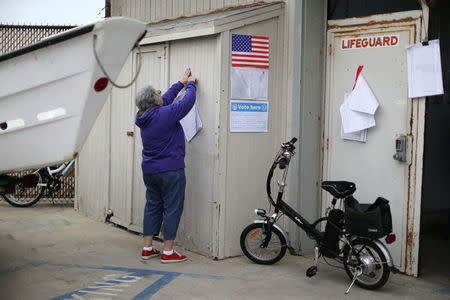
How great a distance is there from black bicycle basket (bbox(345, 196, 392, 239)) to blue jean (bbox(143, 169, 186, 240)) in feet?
6.31

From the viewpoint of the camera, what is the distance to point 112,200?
8180 mm

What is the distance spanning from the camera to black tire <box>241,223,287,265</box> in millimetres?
6062

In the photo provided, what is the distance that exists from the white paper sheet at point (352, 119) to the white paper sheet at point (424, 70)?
535mm

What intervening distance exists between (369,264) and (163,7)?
4.81 metres

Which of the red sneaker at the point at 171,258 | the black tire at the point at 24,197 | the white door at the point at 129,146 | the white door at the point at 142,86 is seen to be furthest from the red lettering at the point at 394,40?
the black tire at the point at 24,197

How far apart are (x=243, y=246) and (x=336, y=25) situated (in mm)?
2661

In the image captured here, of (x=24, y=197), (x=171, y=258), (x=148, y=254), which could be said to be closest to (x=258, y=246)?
(x=171, y=258)

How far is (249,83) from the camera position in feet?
20.9

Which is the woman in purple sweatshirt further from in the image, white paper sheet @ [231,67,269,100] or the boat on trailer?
the boat on trailer

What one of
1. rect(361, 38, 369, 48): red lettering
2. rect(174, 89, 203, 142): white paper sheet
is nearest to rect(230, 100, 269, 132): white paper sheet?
rect(174, 89, 203, 142): white paper sheet

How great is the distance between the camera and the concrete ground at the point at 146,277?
522 cm

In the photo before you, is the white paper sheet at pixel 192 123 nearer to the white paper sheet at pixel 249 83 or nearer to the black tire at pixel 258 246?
the white paper sheet at pixel 249 83

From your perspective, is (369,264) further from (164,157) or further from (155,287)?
(164,157)

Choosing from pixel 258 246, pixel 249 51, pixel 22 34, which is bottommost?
pixel 258 246
